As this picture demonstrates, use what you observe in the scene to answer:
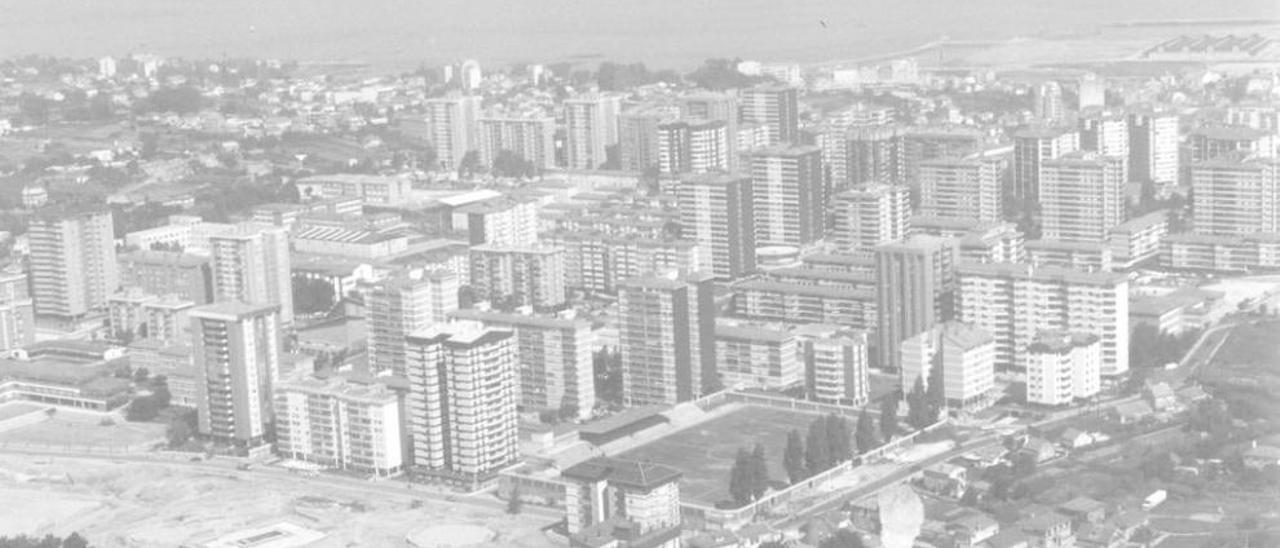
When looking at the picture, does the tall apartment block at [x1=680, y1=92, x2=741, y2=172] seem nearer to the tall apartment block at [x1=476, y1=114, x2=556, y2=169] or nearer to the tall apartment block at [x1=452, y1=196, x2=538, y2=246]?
the tall apartment block at [x1=476, y1=114, x2=556, y2=169]

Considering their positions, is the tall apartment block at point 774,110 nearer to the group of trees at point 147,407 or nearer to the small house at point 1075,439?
the group of trees at point 147,407

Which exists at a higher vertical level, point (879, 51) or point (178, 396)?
point (879, 51)

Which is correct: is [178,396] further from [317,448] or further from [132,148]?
[132,148]

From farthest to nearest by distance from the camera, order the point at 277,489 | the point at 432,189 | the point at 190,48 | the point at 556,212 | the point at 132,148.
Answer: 1. the point at 190,48
2. the point at 132,148
3. the point at 432,189
4. the point at 556,212
5. the point at 277,489

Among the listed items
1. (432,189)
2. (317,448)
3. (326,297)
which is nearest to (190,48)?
(432,189)

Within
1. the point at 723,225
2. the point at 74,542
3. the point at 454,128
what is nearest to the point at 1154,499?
the point at 74,542

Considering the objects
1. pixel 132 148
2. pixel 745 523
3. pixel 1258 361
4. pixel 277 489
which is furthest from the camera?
pixel 132 148

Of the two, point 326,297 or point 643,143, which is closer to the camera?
point 326,297
